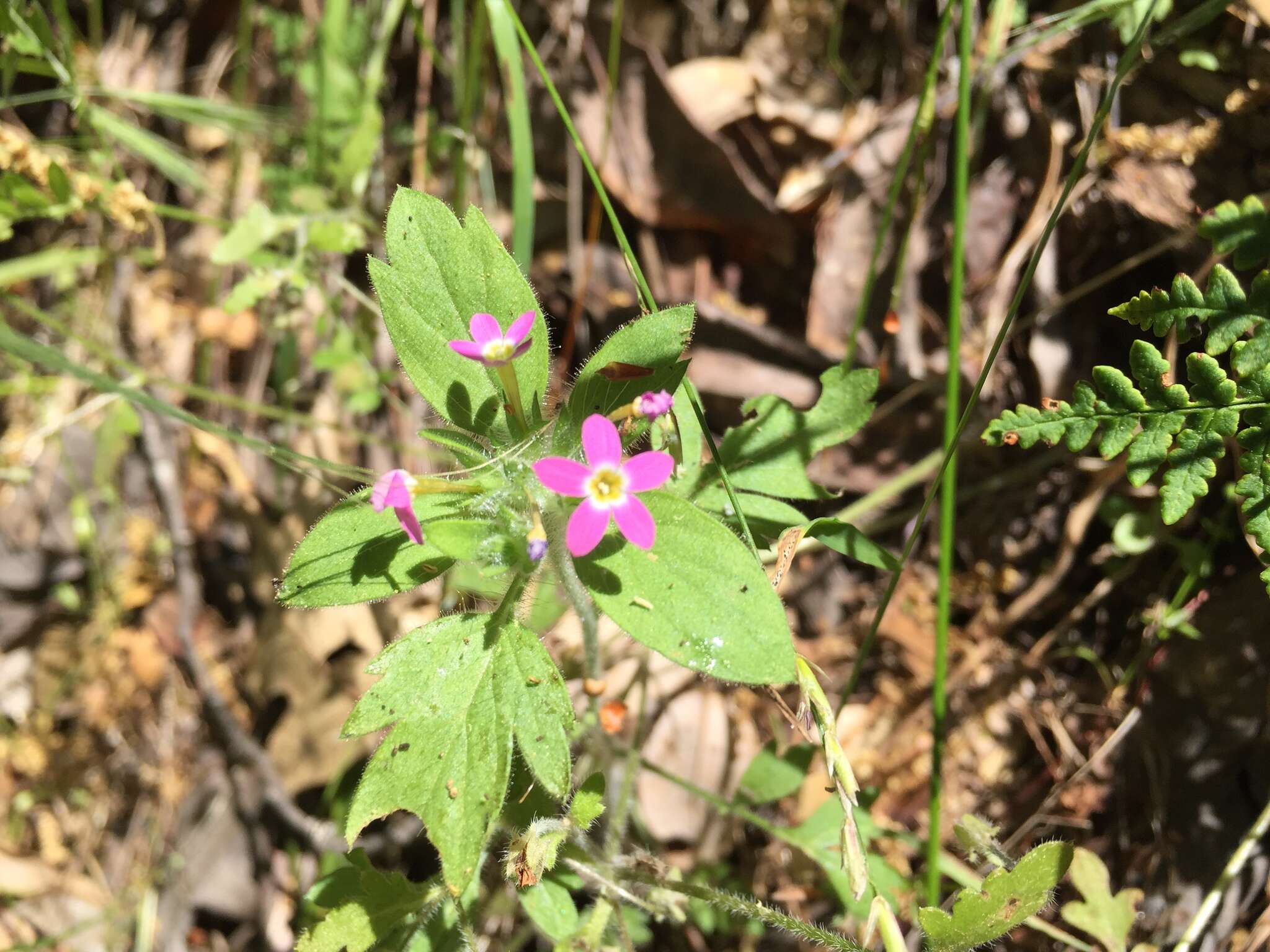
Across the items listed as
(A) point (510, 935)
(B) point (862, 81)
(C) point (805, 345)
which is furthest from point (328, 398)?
(B) point (862, 81)

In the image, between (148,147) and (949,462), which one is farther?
(148,147)

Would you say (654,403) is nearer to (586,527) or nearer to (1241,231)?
(586,527)

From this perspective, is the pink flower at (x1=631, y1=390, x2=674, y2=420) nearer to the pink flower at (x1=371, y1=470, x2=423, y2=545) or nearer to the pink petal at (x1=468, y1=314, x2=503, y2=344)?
the pink petal at (x1=468, y1=314, x2=503, y2=344)

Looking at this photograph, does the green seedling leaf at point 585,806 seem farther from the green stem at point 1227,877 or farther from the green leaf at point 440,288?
the green stem at point 1227,877

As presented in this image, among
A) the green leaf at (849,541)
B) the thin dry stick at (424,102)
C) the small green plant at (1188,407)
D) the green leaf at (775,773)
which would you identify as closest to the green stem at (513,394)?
the green leaf at (849,541)

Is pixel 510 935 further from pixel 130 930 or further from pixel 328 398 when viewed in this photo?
pixel 328 398

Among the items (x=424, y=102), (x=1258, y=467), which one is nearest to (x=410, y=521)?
(x=1258, y=467)
